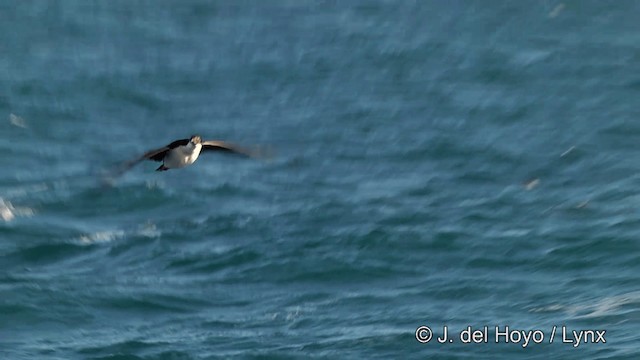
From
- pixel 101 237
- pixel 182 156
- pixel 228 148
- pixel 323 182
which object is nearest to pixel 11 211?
pixel 101 237

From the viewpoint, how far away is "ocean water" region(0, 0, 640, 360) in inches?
948

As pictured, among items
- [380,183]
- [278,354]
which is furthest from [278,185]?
[278,354]

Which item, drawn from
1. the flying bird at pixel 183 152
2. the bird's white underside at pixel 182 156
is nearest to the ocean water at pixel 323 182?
the flying bird at pixel 183 152

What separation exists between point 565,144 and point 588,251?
3.70 m

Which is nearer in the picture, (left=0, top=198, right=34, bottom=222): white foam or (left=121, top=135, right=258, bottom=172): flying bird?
(left=121, top=135, right=258, bottom=172): flying bird

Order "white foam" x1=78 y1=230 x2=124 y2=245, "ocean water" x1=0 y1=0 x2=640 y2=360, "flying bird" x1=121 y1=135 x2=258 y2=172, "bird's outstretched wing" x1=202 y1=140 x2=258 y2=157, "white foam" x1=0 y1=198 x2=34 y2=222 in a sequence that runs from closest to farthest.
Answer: "bird's outstretched wing" x1=202 y1=140 x2=258 y2=157 < "flying bird" x1=121 y1=135 x2=258 y2=172 < "ocean water" x1=0 y1=0 x2=640 y2=360 < "white foam" x1=78 y1=230 x2=124 y2=245 < "white foam" x1=0 y1=198 x2=34 y2=222

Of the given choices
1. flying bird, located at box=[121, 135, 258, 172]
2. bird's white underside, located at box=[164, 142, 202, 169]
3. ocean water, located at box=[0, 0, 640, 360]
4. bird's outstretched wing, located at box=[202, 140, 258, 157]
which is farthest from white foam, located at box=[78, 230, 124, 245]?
bird's white underside, located at box=[164, 142, 202, 169]

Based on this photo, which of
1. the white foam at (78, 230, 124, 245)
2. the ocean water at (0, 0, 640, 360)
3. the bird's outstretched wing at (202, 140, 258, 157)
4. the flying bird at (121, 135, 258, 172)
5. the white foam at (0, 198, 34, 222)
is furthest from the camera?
the white foam at (0, 198, 34, 222)

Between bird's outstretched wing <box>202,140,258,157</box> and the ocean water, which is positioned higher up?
the ocean water

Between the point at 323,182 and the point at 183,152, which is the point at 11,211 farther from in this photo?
the point at 183,152

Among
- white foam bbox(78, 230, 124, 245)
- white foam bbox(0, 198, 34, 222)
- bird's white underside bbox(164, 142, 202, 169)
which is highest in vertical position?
white foam bbox(0, 198, 34, 222)

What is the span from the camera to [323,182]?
1100 inches

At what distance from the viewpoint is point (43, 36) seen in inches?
1309

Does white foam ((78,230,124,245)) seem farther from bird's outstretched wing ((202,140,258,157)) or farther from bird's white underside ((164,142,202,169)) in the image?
bird's white underside ((164,142,202,169))
